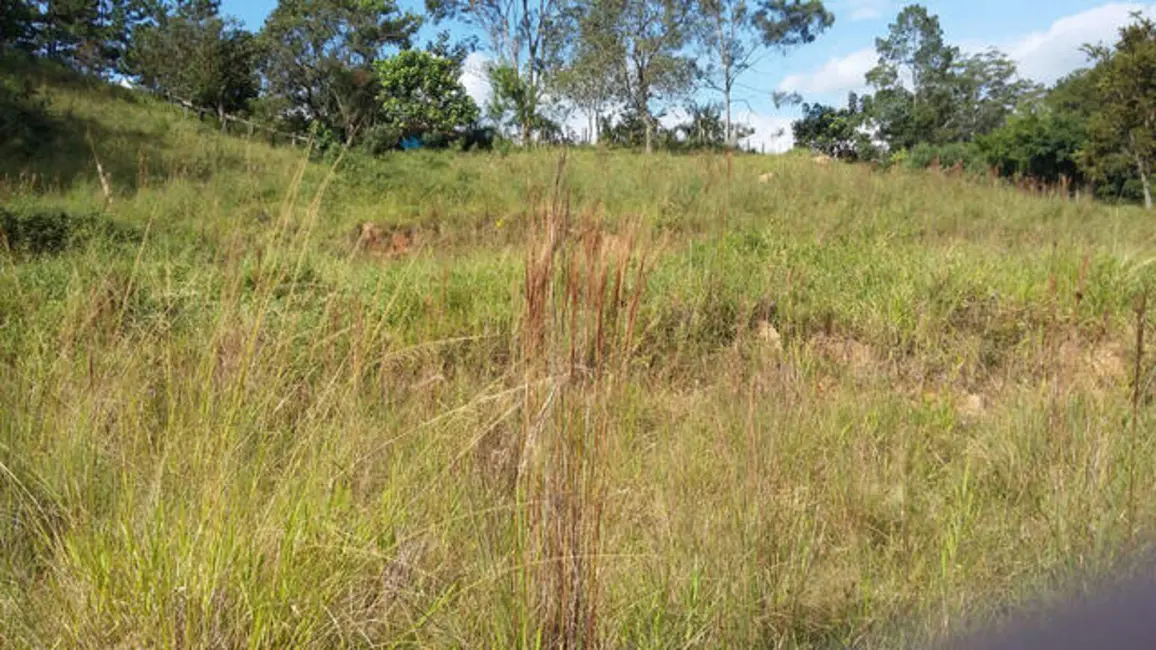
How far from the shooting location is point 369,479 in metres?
1.68

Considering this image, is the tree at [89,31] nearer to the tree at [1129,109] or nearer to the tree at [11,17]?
the tree at [11,17]

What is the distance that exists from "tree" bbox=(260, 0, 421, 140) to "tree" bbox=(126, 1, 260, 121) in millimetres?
909

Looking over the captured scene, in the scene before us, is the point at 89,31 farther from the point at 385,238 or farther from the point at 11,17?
the point at 385,238

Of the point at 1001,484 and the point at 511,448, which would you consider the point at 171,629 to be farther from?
the point at 1001,484

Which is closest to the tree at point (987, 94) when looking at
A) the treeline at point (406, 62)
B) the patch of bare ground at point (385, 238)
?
the treeline at point (406, 62)

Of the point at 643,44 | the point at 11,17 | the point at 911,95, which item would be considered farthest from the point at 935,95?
the point at 11,17

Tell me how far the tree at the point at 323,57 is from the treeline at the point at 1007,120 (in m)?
15.8

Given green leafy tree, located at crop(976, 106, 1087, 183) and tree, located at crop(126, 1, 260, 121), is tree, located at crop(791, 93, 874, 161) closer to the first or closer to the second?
green leafy tree, located at crop(976, 106, 1087, 183)

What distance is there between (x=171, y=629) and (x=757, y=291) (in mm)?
3822

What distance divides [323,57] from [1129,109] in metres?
25.8

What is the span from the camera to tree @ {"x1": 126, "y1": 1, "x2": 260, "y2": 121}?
75.4 feet

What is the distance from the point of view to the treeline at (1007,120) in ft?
58.5

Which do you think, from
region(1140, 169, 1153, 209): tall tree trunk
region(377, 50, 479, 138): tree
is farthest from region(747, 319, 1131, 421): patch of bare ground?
region(377, 50, 479, 138): tree

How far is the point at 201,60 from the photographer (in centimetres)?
2303
